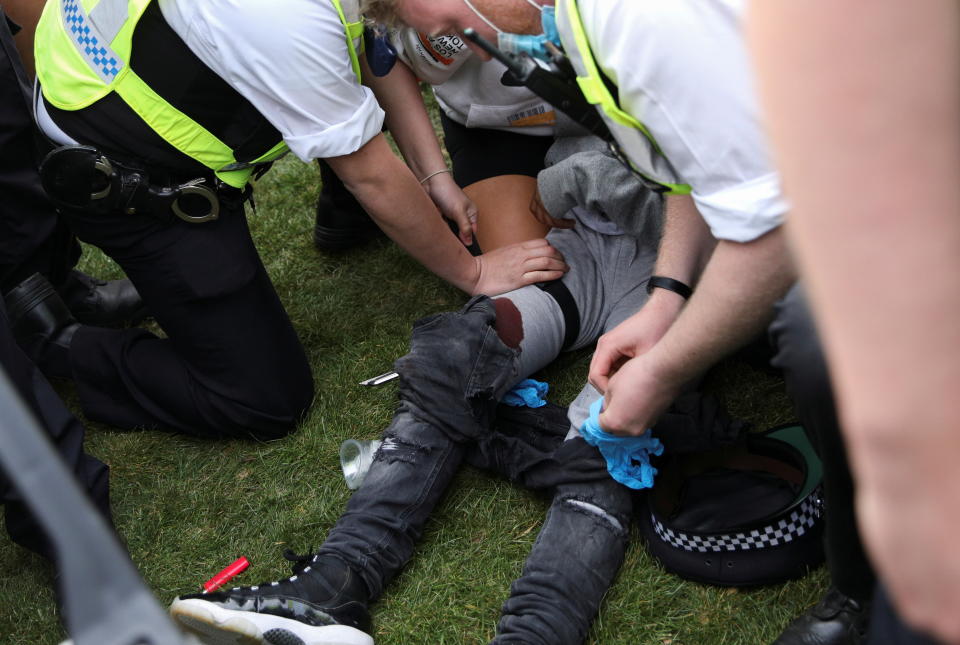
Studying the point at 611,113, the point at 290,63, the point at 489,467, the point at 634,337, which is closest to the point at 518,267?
the point at 489,467

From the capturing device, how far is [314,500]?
223 cm

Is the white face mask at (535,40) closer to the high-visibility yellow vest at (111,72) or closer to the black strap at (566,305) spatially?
the high-visibility yellow vest at (111,72)

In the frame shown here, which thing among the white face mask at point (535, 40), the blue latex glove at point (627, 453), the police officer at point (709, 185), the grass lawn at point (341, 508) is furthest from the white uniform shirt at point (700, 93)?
the grass lawn at point (341, 508)

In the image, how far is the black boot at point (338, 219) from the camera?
2.94 meters

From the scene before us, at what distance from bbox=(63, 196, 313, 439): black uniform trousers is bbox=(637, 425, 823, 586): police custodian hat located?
3.20 ft

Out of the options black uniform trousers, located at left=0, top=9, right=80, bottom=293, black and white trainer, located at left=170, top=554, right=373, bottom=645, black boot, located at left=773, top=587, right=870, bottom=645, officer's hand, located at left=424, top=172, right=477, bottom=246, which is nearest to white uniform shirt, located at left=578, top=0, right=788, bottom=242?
black boot, located at left=773, top=587, right=870, bottom=645

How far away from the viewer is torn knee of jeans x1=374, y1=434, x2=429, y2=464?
2.08 m

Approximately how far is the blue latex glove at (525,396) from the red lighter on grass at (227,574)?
0.66m

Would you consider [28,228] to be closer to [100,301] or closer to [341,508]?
[100,301]

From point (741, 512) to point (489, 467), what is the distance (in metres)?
0.55

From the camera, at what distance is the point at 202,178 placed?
2.30 m

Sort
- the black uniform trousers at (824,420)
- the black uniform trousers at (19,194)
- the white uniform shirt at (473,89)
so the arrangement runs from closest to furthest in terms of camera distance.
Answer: the black uniform trousers at (824,420)
the white uniform shirt at (473,89)
the black uniform trousers at (19,194)

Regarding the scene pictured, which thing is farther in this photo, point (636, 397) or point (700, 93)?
point (636, 397)

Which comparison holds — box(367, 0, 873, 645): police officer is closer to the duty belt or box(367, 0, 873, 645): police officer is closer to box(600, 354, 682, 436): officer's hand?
box(600, 354, 682, 436): officer's hand
